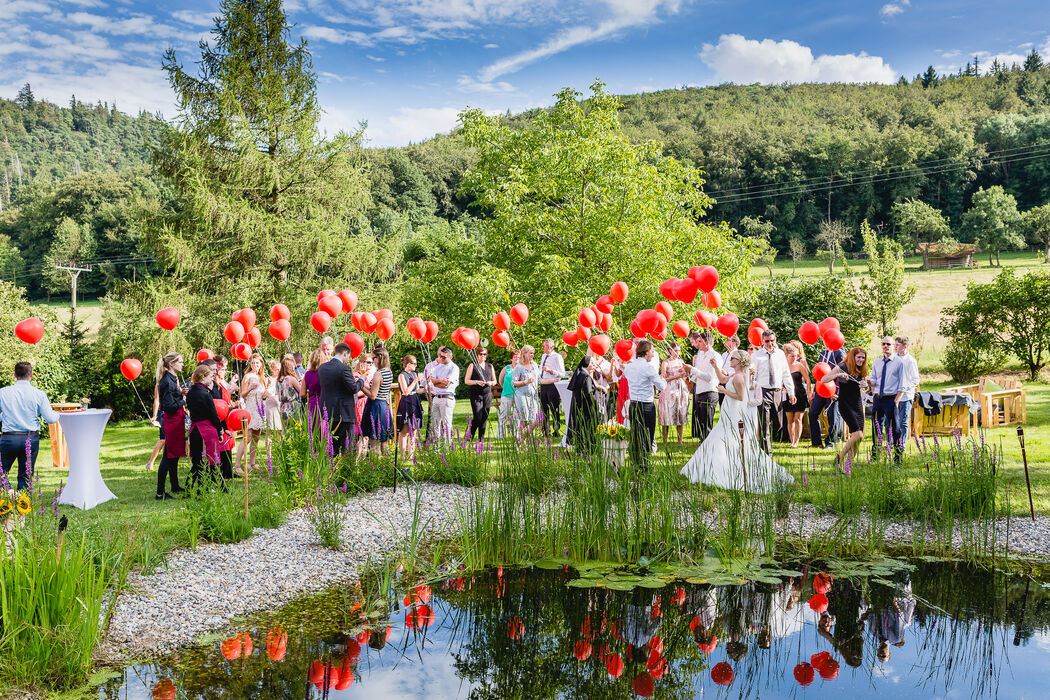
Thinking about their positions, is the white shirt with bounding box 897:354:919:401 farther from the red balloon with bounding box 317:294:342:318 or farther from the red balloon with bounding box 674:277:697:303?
the red balloon with bounding box 317:294:342:318

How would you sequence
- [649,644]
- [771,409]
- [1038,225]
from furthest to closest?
[1038,225], [771,409], [649,644]

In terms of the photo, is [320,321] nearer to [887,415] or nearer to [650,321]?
[650,321]

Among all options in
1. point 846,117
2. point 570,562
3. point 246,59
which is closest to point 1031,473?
point 570,562

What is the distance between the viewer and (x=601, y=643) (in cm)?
479

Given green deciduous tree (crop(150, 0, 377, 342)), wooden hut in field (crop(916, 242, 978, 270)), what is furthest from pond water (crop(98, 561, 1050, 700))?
wooden hut in field (crop(916, 242, 978, 270))

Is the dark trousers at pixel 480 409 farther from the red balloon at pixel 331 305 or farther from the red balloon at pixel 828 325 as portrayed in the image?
the red balloon at pixel 828 325

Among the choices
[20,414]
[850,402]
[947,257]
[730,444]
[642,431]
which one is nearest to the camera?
[20,414]

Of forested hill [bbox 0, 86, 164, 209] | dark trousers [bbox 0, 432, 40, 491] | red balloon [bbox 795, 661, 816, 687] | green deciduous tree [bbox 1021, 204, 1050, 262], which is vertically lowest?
red balloon [bbox 795, 661, 816, 687]

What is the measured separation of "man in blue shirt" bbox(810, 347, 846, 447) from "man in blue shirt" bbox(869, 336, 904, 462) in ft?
4.63

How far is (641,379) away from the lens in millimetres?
8672

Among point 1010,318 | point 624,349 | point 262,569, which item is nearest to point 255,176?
point 624,349

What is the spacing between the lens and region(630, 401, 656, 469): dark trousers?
6.73m

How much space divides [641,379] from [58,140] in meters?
119

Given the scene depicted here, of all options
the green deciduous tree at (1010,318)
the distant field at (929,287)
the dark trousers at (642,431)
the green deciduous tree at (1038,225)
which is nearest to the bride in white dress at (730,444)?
the dark trousers at (642,431)
